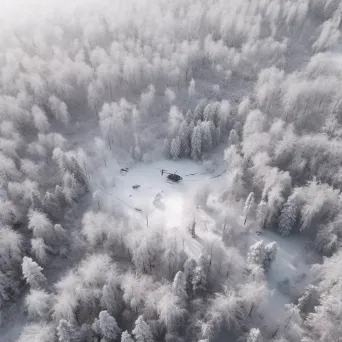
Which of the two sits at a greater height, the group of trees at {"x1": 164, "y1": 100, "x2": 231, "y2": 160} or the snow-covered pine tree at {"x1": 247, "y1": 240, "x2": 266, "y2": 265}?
the group of trees at {"x1": 164, "y1": 100, "x2": 231, "y2": 160}

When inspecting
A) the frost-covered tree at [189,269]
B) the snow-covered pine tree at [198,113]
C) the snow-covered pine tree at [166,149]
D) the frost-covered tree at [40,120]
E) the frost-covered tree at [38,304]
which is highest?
the snow-covered pine tree at [198,113]

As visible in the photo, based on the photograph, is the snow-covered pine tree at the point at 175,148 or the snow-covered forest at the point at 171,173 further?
the snow-covered pine tree at the point at 175,148

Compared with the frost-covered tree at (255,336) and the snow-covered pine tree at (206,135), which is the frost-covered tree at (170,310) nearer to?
the frost-covered tree at (255,336)

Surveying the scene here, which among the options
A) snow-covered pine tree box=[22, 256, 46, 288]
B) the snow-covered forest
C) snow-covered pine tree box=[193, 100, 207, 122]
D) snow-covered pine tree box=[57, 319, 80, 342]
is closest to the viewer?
snow-covered pine tree box=[57, 319, 80, 342]

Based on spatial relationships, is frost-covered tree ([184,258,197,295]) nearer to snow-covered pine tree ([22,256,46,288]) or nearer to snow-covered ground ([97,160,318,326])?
snow-covered ground ([97,160,318,326])

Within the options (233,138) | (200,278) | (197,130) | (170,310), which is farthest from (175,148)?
(170,310)

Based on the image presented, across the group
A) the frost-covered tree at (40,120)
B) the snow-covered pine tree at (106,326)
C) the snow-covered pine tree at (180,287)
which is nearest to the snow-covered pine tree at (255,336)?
the snow-covered pine tree at (180,287)

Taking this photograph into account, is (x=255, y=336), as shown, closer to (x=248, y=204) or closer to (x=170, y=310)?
(x=170, y=310)

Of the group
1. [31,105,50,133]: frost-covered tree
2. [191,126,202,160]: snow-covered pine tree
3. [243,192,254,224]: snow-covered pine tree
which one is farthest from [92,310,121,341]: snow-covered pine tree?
[31,105,50,133]: frost-covered tree
